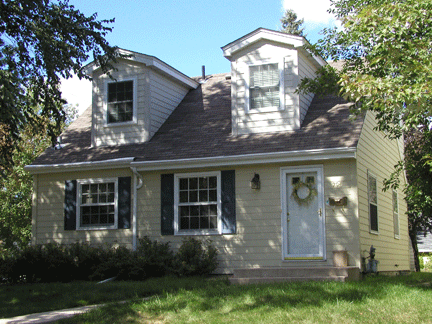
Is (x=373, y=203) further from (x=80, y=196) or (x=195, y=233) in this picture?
(x=80, y=196)

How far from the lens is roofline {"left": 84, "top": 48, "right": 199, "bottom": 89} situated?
13.5 meters

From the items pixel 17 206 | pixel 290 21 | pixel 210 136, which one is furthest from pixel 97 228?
pixel 290 21

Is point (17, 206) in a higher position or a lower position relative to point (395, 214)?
higher

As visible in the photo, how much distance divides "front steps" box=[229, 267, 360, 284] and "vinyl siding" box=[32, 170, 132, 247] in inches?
185

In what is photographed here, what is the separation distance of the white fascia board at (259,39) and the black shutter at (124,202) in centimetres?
402

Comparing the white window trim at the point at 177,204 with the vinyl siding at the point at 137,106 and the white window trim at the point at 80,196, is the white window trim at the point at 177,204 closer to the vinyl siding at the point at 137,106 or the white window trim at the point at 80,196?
the white window trim at the point at 80,196

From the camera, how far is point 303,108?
12445 millimetres

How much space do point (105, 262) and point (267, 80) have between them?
5651 mm

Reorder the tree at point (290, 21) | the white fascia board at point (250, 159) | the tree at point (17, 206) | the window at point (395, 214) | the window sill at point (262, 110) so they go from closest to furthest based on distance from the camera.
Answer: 1. the white fascia board at point (250, 159)
2. the window sill at point (262, 110)
3. the window at point (395, 214)
4. the tree at point (17, 206)
5. the tree at point (290, 21)

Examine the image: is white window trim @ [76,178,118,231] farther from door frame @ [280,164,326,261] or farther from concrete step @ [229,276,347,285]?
concrete step @ [229,276,347,285]

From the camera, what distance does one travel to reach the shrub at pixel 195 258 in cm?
1108

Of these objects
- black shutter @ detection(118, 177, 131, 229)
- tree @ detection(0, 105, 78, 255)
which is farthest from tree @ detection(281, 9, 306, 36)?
black shutter @ detection(118, 177, 131, 229)

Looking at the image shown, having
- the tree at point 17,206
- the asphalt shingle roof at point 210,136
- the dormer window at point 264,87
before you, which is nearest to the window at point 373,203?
the asphalt shingle roof at point 210,136

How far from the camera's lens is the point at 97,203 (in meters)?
13.0
